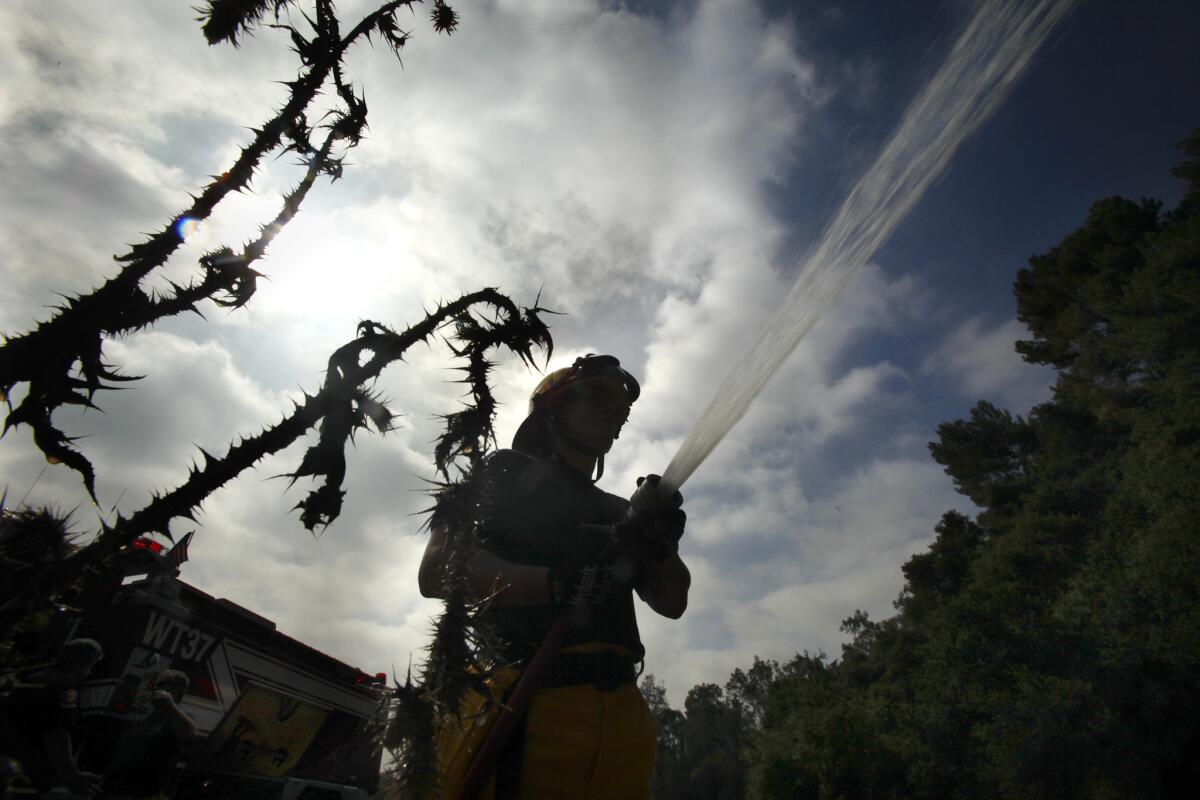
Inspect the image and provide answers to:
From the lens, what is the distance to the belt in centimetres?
293

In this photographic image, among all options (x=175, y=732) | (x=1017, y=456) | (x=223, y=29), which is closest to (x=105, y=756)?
(x=175, y=732)

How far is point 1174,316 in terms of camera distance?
36.1 m

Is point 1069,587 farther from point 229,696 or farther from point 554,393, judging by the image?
point 554,393

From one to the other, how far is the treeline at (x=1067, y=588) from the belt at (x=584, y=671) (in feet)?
135

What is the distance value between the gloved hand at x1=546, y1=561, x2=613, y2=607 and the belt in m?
0.26

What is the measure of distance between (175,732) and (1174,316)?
49829mm

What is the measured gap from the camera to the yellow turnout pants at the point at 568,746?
2.70 meters

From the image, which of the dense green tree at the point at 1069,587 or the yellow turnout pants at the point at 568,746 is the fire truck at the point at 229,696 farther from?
the dense green tree at the point at 1069,587

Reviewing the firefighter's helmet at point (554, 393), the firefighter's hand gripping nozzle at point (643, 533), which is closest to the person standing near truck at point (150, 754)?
the firefighter's helmet at point (554, 393)

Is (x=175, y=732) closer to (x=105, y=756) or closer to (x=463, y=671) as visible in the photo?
(x=105, y=756)

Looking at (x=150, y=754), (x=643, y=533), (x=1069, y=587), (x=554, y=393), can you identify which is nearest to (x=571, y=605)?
(x=643, y=533)

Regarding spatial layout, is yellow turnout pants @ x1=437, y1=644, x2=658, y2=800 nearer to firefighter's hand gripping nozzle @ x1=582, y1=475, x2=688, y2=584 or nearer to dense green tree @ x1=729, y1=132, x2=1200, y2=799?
firefighter's hand gripping nozzle @ x1=582, y1=475, x2=688, y2=584

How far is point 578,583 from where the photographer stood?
308 cm

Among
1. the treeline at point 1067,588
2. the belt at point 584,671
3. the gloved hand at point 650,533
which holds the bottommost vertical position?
the belt at point 584,671
